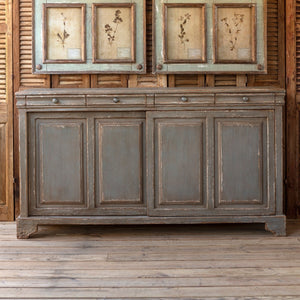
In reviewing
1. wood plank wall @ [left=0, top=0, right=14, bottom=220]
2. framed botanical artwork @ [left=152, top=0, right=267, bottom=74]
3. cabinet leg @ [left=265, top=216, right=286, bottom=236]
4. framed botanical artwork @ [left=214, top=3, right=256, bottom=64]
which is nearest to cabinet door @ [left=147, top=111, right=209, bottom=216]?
cabinet leg @ [left=265, top=216, right=286, bottom=236]

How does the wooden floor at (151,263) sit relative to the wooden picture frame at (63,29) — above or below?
below

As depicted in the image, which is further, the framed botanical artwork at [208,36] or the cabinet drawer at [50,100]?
the framed botanical artwork at [208,36]

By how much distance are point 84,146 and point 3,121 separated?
3.10 ft

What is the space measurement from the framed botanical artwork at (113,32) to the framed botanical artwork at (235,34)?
73 cm

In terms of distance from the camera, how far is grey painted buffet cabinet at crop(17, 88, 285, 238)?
2.66 m

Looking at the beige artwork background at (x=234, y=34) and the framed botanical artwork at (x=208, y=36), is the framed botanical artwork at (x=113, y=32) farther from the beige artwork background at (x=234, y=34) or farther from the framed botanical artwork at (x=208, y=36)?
the beige artwork background at (x=234, y=34)

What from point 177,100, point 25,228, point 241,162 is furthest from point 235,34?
point 25,228

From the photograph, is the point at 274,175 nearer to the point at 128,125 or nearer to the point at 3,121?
the point at 128,125

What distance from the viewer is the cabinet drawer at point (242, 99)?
2645mm

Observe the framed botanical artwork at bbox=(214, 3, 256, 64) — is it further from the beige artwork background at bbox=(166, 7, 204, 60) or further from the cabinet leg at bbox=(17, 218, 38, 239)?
the cabinet leg at bbox=(17, 218, 38, 239)

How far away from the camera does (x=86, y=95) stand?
104 inches

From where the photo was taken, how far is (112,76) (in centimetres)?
314

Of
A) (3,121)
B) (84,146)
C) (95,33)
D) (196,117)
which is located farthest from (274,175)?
(3,121)

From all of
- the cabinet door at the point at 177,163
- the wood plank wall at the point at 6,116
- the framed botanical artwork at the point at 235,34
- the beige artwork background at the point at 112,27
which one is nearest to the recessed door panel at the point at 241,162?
the cabinet door at the point at 177,163
